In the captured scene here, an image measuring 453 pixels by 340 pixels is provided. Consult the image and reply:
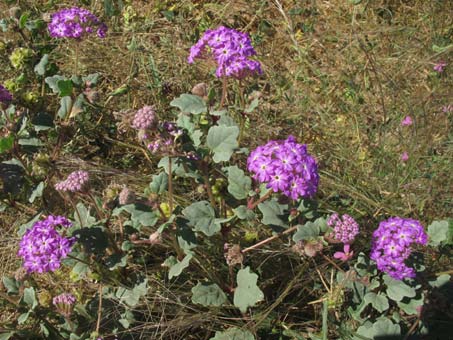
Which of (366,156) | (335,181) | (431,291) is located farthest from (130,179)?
(431,291)

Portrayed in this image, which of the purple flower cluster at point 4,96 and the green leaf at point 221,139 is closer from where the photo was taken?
the green leaf at point 221,139

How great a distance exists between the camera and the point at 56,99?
3385 mm

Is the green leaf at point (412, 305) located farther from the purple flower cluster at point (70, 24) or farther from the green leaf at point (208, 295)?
the purple flower cluster at point (70, 24)

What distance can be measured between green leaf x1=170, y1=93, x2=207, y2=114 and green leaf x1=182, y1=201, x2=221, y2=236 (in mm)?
376

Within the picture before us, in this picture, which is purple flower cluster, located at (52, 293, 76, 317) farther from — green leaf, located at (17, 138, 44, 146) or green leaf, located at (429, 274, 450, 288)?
green leaf, located at (429, 274, 450, 288)

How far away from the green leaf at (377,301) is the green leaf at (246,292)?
431 millimetres

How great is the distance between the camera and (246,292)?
2.18m

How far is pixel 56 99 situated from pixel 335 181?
5.79ft

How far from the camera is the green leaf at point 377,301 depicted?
214 centimetres

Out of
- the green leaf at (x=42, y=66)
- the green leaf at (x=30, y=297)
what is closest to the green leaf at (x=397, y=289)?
the green leaf at (x=30, y=297)

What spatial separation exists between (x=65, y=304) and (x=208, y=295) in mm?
570

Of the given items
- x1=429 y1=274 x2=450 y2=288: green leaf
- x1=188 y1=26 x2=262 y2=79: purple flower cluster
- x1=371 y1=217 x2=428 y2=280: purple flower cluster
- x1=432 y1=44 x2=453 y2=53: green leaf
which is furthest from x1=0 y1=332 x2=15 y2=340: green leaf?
x1=432 y1=44 x2=453 y2=53: green leaf

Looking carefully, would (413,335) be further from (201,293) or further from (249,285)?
(201,293)

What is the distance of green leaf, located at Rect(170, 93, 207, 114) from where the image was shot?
219cm
